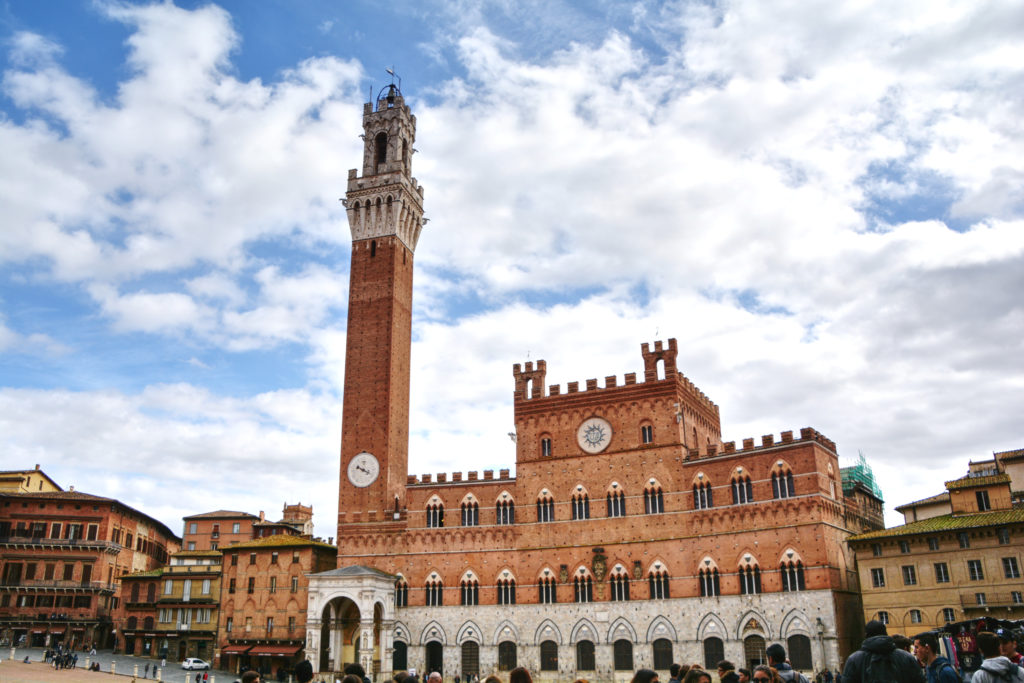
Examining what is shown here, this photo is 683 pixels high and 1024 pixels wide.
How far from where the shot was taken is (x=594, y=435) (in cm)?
5453

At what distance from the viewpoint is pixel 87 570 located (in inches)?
2576

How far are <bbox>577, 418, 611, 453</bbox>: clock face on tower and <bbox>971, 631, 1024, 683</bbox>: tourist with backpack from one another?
4451 cm

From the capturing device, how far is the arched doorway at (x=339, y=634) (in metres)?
53.5

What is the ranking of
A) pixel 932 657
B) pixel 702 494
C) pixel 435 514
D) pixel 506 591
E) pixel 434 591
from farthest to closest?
pixel 435 514, pixel 434 591, pixel 506 591, pixel 702 494, pixel 932 657

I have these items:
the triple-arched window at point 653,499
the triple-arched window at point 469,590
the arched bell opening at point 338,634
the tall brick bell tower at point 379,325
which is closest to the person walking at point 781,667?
the triple-arched window at point 653,499

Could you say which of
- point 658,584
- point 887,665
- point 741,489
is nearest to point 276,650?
point 658,584

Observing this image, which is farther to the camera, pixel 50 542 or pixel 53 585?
pixel 50 542

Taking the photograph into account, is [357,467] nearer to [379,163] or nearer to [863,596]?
[379,163]

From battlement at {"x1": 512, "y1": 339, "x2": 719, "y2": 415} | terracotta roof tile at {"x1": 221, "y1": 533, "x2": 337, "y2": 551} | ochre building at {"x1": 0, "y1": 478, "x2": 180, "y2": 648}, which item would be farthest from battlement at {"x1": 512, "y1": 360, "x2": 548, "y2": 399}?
ochre building at {"x1": 0, "y1": 478, "x2": 180, "y2": 648}

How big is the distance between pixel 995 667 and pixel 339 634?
50746mm

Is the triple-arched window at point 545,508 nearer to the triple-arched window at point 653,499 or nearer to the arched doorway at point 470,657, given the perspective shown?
the triple-arched window at point 653,499

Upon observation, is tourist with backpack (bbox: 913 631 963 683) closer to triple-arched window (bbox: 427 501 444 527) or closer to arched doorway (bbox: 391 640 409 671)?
triple-arched window (bbox: 427 501 444 527)

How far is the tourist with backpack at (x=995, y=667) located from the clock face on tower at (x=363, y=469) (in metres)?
51.6

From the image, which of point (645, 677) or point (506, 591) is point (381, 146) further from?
point (645, 677)
